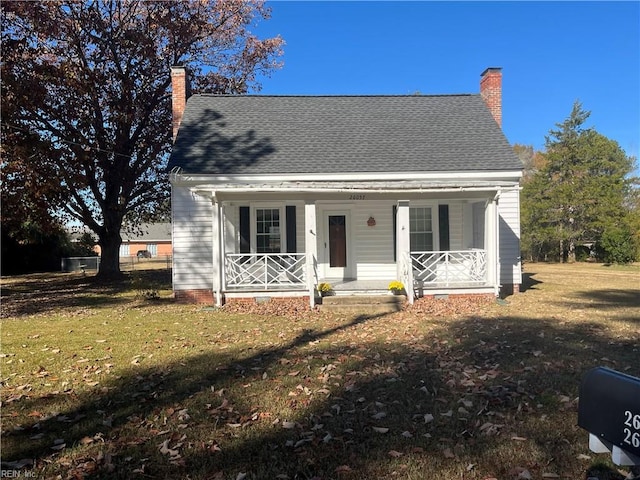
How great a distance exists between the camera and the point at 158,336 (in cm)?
833

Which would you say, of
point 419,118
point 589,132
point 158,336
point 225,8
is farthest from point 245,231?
point 589,132

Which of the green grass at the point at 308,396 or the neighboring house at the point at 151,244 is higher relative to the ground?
the neighboring house at the point at 151,244

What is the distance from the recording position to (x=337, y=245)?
14109 mm

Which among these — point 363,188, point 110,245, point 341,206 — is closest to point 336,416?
point 363,188

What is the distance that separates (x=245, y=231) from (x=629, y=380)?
1226 centimetres

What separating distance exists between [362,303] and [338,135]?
5810mm

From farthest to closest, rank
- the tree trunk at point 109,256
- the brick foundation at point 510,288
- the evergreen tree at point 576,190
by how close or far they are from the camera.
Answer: the evergreen tree at point 576,190 → the tree trunk at point 109,256 → the brick foundation at point 510,288

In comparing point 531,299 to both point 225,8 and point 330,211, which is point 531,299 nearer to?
point 330,211

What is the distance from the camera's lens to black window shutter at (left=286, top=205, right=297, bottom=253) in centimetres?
1362

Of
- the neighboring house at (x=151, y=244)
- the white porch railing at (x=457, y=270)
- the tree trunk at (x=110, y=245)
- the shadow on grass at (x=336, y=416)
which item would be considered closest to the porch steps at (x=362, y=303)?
the white porch railing at (x=457, y=270)

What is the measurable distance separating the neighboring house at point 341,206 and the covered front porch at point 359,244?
0.03 m

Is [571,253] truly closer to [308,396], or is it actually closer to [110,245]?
[110,245]

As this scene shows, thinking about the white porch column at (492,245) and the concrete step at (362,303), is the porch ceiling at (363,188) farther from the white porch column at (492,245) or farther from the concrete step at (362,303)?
the concrete step at (362,303)

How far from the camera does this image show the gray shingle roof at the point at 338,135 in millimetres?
13305
